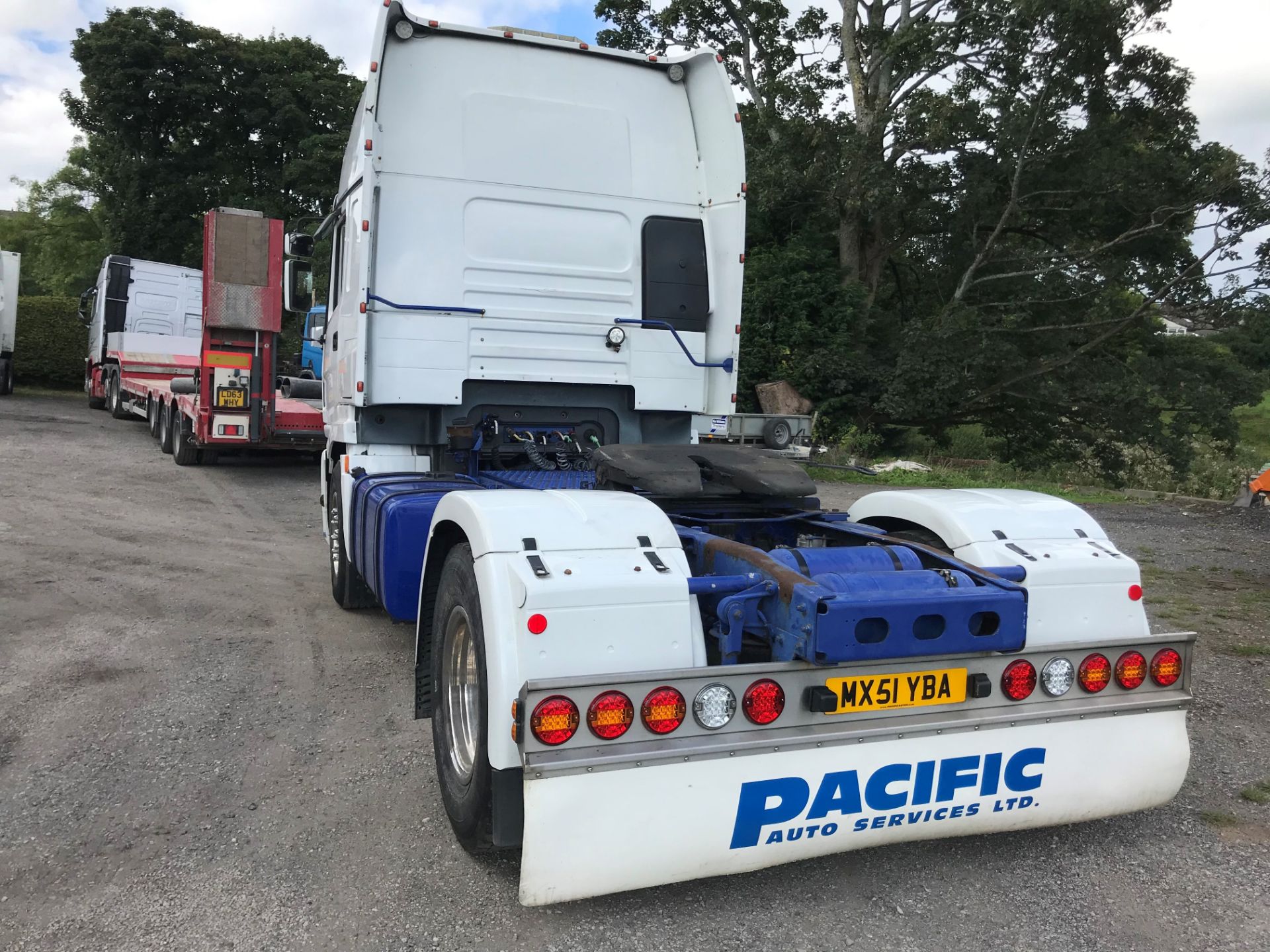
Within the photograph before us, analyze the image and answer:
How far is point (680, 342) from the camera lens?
6000 mm

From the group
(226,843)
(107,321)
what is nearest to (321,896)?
(226,843)

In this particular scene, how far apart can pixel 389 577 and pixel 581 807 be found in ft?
7.47

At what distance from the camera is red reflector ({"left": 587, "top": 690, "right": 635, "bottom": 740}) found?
8.32ft

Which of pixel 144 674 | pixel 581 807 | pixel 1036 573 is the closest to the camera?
pixel 581 807

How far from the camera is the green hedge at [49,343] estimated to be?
2522 cm

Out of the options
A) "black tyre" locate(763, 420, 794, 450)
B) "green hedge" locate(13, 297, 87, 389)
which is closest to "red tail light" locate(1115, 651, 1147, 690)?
"black tyre" locate(763, 420, 794, 450)

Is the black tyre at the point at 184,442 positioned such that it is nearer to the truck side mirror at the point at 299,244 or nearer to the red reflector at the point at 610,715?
the truck side mirror at the point at 299,244

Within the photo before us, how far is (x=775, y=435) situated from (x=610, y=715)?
3962 mm

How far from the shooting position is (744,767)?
2598 millimetres

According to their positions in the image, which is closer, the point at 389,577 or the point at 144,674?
the point at 389,577

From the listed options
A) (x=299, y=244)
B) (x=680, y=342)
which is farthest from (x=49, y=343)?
(x=680, y=342)

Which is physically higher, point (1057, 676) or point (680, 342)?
point (680, 342)

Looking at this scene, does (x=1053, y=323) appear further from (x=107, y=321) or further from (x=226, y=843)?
(x=226, y=843)

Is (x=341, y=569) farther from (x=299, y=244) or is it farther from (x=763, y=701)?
(x=763, y=701)
